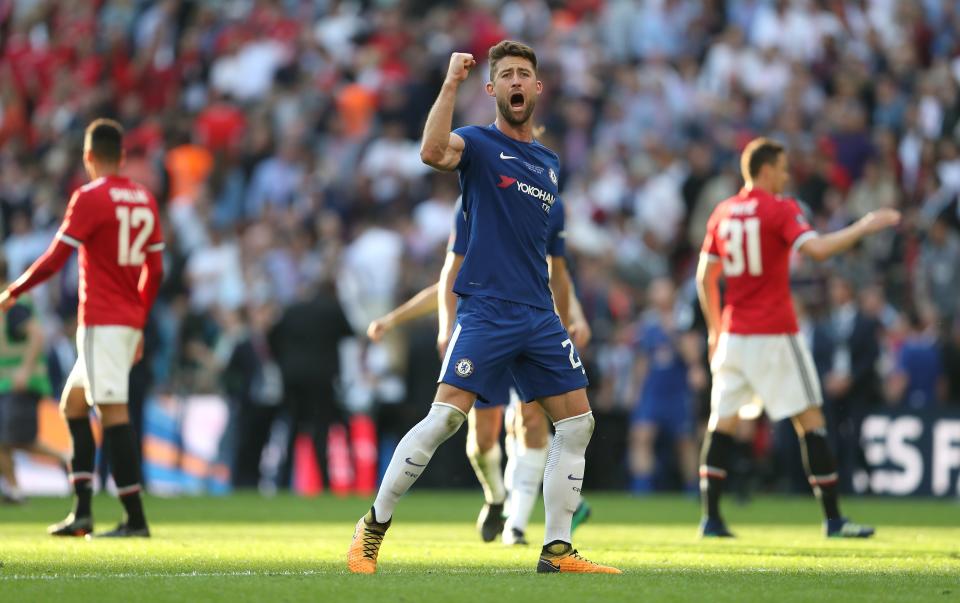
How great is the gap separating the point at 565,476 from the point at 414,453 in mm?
799

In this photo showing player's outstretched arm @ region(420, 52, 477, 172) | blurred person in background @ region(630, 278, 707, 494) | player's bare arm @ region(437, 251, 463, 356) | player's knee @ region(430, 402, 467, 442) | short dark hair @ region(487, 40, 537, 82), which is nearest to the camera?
player's outstretched arm @ region(420, 52, 477, 172)

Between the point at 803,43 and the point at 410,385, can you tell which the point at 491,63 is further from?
the point at 803,43

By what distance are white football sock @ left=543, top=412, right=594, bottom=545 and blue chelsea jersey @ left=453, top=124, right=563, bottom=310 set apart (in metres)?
0.63

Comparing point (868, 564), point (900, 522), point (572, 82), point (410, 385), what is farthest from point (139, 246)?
point (572, 82)

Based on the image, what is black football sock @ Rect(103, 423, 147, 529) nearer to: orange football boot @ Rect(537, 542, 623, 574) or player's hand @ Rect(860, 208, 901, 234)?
orange football boot @ Rect(537, 542, 623, 574)

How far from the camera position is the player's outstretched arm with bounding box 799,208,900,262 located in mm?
9633

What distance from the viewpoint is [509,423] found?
1120cm

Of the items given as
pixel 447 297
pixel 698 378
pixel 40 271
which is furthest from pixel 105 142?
pixel 698 378

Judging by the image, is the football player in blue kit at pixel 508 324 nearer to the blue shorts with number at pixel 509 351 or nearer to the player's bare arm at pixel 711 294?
the blue shorts with number at pixel 509 351

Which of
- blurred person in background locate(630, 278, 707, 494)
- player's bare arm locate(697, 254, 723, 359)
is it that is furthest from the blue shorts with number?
blurred person in background locate(630, 278, 707, 494)

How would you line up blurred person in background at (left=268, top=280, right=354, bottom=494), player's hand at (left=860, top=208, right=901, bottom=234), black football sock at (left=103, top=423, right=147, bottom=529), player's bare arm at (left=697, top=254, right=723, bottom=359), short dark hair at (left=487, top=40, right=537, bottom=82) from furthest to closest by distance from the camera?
blurred person in background at (left=268, top=280, right=354, bottom=494)
player's bare arm at (left=697, top=254, right=723, bottom=359)
black football sock at (left=103, top=423, right=147, bottom=529)
player's hand at (left=860, top=208, right=901, bottom=234)
short dark hair at (left=487, top=40, right=537, bottom=82)

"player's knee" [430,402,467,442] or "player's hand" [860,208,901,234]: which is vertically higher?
"player's hand" [860,208,901,234]

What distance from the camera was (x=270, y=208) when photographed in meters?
23.3

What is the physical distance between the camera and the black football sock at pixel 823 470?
11.4 metres
